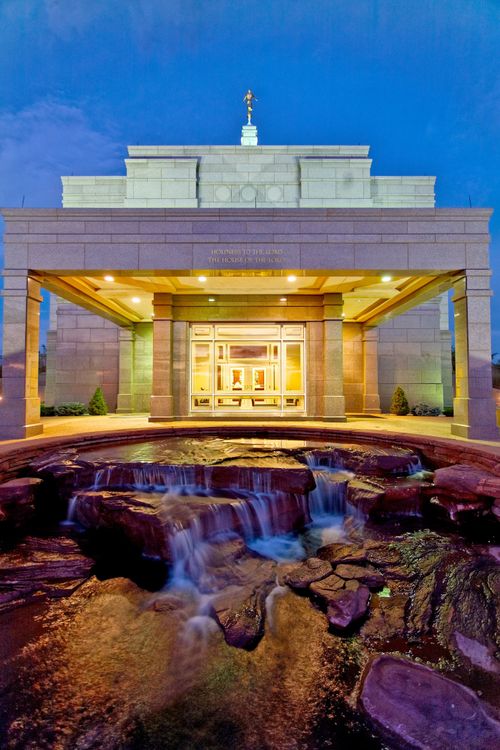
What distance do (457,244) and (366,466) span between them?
671cm

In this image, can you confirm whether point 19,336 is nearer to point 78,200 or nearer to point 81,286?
point 81,286

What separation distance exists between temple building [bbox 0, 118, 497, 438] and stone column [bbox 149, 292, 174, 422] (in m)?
0.05

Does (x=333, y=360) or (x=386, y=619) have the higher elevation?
(x=333, y=360)

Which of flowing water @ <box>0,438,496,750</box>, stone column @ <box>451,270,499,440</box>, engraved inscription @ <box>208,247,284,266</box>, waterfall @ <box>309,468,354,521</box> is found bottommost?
flowing water @ <box>0,438,496,750</box>

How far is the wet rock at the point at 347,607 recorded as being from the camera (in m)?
3.89

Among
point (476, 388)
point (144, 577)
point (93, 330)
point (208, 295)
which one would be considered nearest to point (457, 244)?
point (476, 388)

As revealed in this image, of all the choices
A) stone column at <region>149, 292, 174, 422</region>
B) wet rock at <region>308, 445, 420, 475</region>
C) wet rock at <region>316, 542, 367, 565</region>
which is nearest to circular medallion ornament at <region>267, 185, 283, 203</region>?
stone column at <region>149, 292, 174, 422</region>

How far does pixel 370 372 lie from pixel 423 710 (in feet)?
50.7

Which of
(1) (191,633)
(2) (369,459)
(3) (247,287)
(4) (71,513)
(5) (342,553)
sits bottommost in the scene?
(1) (191,633)

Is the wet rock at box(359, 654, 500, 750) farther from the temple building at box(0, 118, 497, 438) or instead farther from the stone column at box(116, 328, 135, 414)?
the stone column at box(116, 328, 135, 414)

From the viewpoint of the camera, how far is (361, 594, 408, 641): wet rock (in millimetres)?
3742

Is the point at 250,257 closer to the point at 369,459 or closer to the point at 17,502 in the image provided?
the point at 369,459

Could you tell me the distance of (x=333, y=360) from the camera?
13.0 m

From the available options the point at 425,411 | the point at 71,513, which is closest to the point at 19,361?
the point at 71,513
